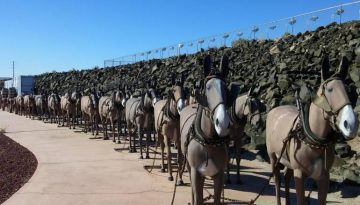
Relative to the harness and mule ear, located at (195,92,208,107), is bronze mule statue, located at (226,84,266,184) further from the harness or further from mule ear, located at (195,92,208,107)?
mule ear, located at (195,92,208,107)

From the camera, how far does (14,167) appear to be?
1251 centimetres

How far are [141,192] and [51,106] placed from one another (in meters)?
22.3

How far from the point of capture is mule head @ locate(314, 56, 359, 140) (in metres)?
4.90

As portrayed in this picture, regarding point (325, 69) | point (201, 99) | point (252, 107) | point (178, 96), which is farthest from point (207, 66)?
point (252, 107)

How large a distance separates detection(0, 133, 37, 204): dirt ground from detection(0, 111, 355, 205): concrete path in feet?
0.70

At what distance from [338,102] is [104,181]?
695 cm

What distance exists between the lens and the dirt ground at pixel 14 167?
9.93m

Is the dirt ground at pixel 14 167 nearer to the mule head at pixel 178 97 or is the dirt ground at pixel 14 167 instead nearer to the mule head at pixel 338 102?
the mule head at pixel 178 97

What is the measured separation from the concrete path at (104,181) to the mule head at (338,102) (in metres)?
3.99

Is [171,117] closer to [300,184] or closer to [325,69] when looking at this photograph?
[300,184]

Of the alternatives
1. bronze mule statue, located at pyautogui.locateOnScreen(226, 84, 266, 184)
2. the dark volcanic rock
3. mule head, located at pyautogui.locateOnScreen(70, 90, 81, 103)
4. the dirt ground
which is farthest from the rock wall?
the dirt ground

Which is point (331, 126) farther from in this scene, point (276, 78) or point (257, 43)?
point (257, 43)

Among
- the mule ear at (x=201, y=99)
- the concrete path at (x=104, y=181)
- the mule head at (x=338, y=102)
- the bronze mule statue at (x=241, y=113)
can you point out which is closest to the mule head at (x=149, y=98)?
the concrete path at (x=104, y=181)

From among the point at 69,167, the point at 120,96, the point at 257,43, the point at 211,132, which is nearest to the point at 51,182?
the point at 69,167
